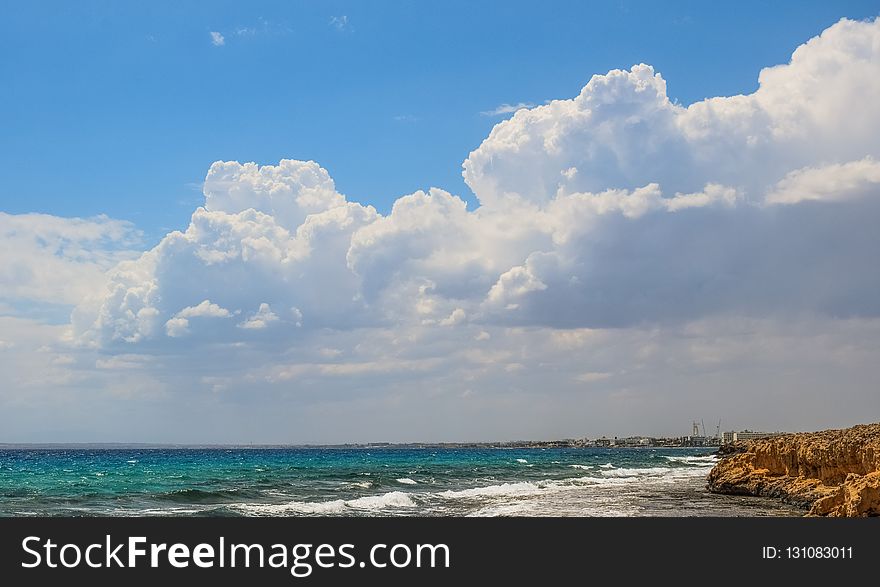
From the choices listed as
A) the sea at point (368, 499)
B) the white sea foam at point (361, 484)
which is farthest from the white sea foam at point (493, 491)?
the white sea foam at point (361, 484)

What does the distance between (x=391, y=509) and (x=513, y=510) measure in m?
5.66

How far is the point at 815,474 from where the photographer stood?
35.4 meters

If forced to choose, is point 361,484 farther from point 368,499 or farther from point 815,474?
point 815,474

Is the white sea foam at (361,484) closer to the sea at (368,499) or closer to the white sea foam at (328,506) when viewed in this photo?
the sea at (368,499)

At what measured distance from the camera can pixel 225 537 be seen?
49.7 feet

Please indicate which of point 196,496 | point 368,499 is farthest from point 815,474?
point 196,496

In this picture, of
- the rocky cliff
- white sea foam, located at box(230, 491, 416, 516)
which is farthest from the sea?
the rocky cliff

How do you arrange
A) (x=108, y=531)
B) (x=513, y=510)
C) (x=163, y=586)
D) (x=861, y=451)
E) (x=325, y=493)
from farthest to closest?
(x=325, y=493), (x=513, y=510), (x=861, y=451), (x=108, y=531), (x=163, y=586)

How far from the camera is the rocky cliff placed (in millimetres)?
23320

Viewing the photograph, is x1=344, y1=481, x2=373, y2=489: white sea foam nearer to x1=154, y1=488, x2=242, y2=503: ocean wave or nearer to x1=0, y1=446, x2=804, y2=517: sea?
x1=0, y1=446, x2=804, y2=517: sea

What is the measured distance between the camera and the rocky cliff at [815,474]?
76.5ft

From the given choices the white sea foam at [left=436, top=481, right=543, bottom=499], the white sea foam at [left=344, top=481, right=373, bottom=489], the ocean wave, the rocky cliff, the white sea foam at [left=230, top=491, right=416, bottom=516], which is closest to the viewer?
the rocky cliff

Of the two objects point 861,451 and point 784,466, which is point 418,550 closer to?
point 861,451

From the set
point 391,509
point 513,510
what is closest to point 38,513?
point 391,509
